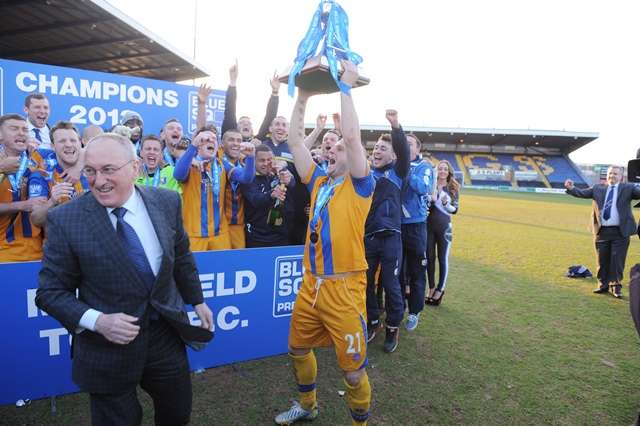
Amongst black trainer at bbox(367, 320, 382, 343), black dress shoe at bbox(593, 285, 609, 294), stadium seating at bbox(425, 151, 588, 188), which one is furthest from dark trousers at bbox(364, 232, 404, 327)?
stadium seating at bbox(425, 151, 588, 188)

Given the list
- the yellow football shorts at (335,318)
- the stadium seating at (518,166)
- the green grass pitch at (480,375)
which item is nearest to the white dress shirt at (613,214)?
the green grass pitch at (480,375)

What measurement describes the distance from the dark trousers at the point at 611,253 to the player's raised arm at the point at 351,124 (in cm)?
604

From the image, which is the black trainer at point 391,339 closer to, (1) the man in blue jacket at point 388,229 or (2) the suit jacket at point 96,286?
(1) the man in blue jacket at point 388,229

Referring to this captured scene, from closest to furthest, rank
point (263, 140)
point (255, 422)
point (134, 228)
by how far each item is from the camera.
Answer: point (134, 228) < point (255, 422) < point (263, 140)

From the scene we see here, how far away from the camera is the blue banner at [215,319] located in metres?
2.76

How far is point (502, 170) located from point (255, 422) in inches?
2054

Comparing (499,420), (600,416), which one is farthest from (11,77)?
(600,416)

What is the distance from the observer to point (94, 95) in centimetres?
667

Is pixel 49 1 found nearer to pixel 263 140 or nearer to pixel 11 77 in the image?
pixel 11 77

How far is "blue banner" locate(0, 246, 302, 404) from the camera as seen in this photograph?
2764mm

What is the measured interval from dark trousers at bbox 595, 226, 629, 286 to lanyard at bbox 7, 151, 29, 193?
25.9ft

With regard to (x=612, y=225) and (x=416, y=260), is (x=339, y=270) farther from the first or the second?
(x=612, y=225)

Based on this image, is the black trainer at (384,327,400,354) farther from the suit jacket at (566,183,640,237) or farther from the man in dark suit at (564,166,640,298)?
the suit jacket at (566,183,640,237)

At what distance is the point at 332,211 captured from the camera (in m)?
2.62
